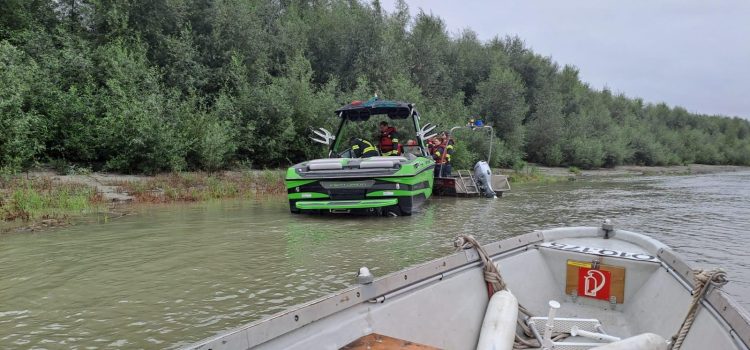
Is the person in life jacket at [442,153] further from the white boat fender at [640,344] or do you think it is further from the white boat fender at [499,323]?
the white boat fender at [640,344]

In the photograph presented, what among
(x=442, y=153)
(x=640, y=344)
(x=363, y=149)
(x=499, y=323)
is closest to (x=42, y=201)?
(x=363, y=149)

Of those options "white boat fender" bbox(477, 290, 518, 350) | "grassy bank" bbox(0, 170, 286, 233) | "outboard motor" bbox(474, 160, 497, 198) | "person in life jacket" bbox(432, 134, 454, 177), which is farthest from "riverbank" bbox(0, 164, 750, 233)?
"white boat fender" bbox(477, 290, 518, 350)

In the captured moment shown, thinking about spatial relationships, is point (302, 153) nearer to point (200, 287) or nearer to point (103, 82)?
point (103, 82)

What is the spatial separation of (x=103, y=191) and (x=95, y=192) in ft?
1.39

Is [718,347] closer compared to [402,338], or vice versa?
[718,347]

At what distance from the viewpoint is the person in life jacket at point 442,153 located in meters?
14.0

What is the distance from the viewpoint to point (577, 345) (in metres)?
3.31

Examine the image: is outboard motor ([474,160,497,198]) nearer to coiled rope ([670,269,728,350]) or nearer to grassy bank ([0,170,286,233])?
grassy bank ([0,170,286,233])

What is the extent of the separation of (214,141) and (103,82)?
4459 millimetres

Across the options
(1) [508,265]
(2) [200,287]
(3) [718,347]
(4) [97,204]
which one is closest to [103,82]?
(4) [97,204]

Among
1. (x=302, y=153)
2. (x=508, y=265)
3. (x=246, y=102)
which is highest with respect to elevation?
(x=246, y=102)

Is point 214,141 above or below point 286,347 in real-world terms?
above

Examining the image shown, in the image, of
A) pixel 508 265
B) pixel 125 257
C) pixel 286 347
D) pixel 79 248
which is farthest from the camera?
pixel 79 248

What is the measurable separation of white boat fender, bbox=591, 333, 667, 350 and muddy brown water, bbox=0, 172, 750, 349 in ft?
8.82
